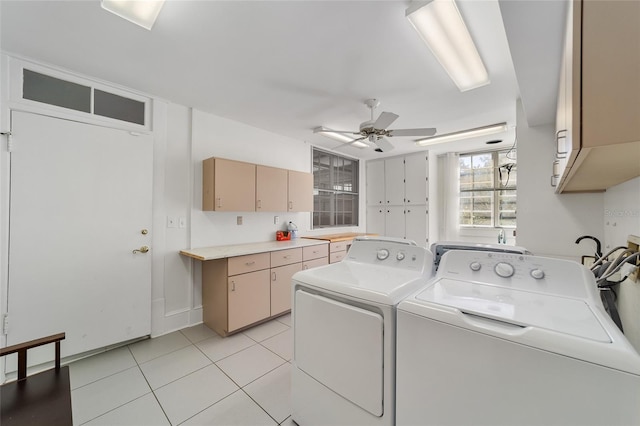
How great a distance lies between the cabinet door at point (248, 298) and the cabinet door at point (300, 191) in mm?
1227

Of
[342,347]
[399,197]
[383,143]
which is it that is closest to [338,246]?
[383,143]

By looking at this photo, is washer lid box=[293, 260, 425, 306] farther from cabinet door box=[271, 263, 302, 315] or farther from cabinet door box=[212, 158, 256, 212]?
cabinet door box=[212, 158, 256, 212]

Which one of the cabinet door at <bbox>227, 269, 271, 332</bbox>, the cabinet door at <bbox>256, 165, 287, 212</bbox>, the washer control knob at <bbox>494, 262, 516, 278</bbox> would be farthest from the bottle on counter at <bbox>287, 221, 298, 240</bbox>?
the washer control knob at <bbox>494, 262, 516, 278</bbox>

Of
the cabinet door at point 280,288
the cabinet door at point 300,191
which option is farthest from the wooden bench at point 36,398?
the cabinet door at point 300,191

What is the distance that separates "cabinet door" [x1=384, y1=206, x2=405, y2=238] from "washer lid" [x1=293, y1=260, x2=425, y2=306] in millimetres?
3781

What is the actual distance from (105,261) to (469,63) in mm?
3775

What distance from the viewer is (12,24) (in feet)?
5.38

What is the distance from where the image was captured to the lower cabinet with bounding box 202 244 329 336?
2.63 metres

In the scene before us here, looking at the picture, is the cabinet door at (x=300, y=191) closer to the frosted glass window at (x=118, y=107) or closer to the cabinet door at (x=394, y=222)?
the frosted glass window at (x=118, y=107)

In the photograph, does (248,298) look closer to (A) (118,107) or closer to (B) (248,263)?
(B) (248,263)

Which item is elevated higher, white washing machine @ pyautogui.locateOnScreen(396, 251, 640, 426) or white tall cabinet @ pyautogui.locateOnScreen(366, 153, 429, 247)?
white tall cabinet @ pyautogui.locateOnScreen(366, 153, 429, 247)

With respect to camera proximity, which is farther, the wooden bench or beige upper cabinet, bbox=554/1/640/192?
the wooden bench

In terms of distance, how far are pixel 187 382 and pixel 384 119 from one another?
2924mm

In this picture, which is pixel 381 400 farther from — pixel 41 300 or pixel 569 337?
pixel 41 300
